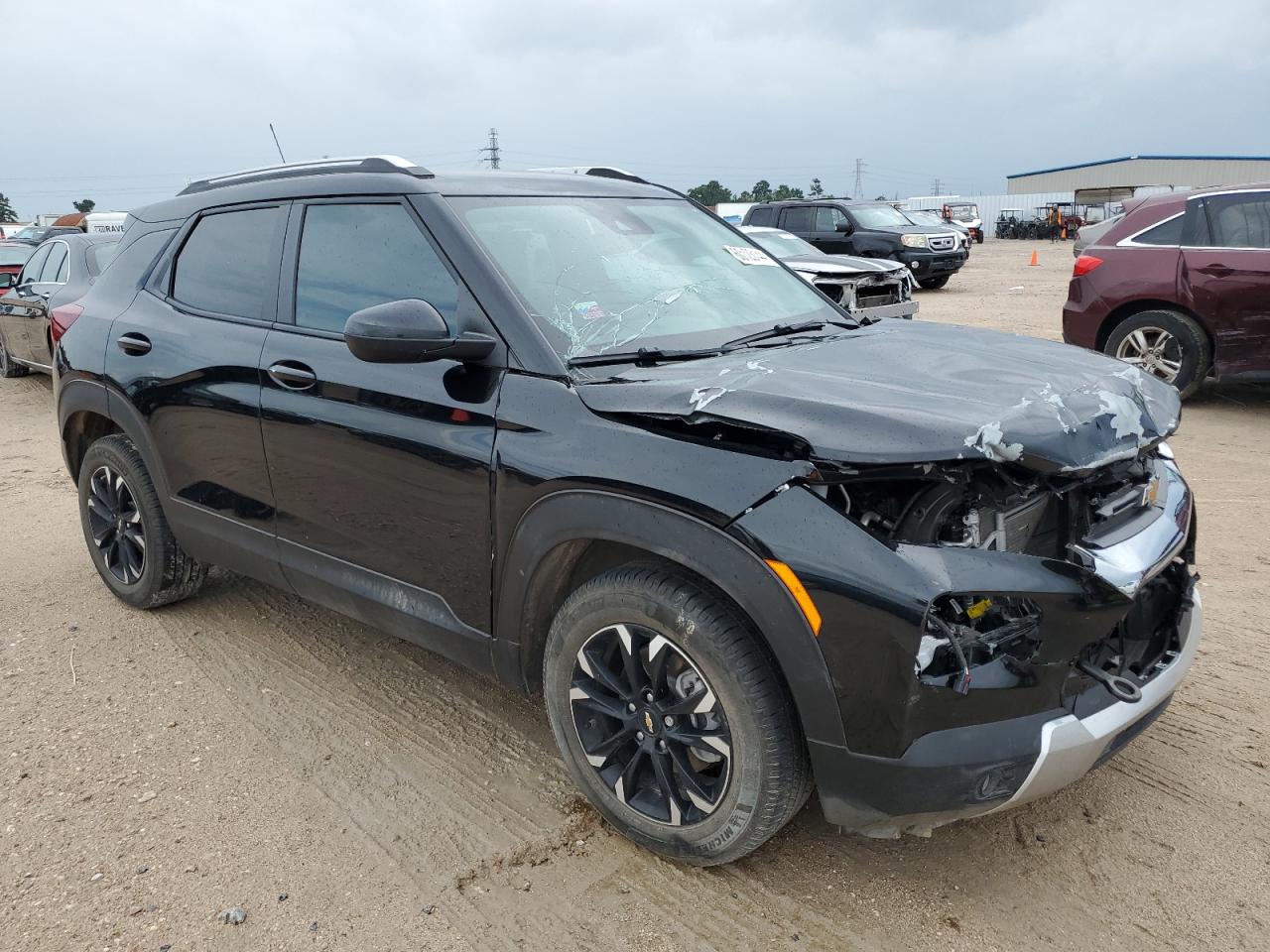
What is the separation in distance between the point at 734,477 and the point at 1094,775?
5.50ft

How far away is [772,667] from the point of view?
2352mm

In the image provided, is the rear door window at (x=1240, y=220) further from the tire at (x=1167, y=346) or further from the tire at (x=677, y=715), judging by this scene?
the tire at (x=677, y=715)

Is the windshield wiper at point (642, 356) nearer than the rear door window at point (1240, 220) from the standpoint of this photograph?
Yes

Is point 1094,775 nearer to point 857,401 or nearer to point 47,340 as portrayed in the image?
point 857,401

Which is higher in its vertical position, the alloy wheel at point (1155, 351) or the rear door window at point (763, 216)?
the rear door window at point (763, 216)

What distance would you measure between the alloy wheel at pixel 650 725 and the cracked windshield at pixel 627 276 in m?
0.87

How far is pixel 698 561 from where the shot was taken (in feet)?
7.68

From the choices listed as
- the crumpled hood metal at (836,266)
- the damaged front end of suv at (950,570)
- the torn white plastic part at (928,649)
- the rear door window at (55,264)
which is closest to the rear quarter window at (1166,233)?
the crumpled hood metal at (836,266)

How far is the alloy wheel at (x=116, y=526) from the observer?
438cm

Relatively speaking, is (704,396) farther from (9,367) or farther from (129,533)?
(9,367)

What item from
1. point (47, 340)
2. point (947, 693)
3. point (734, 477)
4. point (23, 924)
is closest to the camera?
point (947, 693)

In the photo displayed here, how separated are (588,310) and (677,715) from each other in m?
1.24

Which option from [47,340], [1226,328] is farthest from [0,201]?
[1226,328]

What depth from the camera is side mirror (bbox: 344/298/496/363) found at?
2.65 metres
